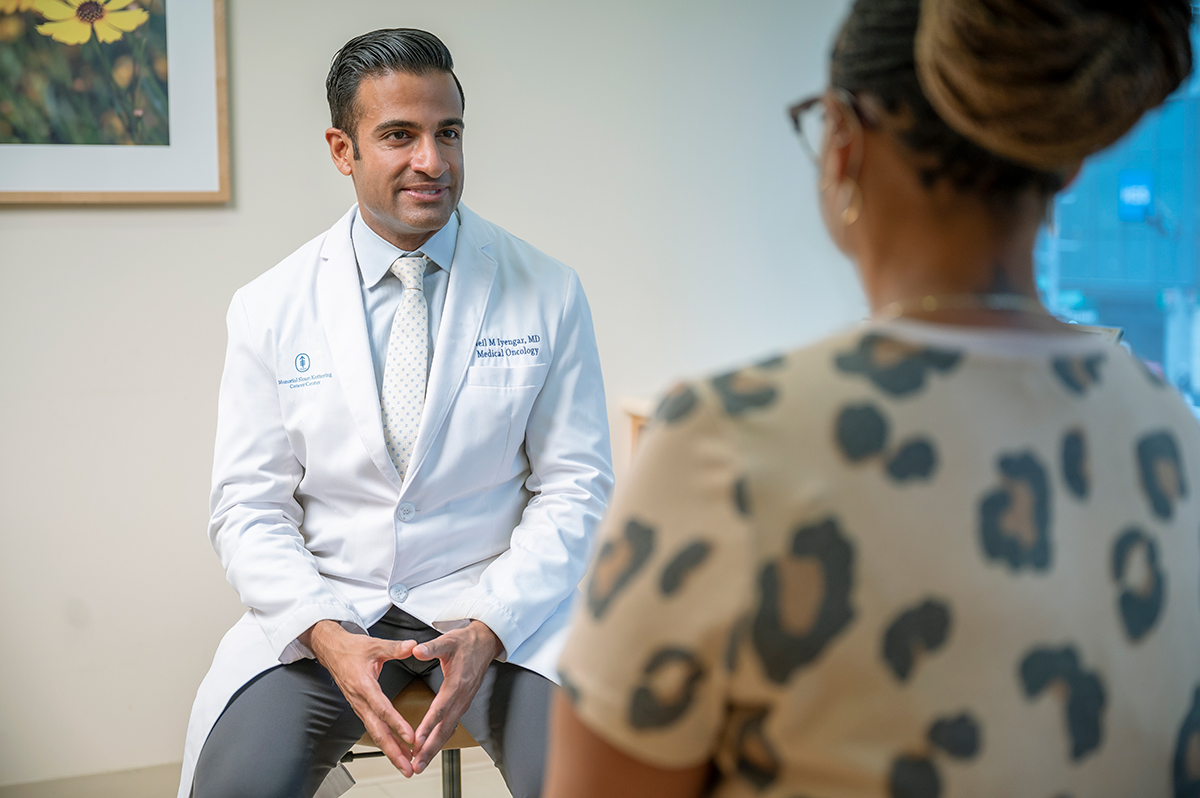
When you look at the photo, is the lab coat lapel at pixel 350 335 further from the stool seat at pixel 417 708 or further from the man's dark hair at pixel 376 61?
the stool seat at pixel 417 708

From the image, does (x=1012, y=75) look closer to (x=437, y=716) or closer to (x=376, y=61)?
(x=437, y=716)

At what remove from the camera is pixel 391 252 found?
1.65 m

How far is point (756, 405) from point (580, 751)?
0.81 ft

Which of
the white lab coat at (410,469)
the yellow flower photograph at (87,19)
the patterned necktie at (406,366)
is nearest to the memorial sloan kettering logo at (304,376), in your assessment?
the white lab coat at (410,469)

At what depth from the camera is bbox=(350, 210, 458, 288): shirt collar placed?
5.42 feet

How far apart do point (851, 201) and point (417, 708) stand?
44.4 inches

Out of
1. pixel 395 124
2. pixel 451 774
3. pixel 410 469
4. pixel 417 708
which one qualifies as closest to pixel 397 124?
pixel 395 124

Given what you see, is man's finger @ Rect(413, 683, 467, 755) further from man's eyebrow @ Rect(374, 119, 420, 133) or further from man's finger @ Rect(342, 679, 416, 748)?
man's eyebrow @ Rect(374, 119, 420, 133)

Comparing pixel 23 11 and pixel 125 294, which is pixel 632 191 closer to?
pixel 125 294

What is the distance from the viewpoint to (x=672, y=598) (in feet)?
1.84

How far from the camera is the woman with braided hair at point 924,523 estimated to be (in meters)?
0.56

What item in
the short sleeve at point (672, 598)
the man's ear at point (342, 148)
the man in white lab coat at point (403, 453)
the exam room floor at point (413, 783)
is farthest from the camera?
the exam room floor at point (413, 783)

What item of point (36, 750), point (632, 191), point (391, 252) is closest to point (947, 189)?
point (391, 252)

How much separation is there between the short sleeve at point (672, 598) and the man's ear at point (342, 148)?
4.17ft
